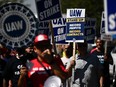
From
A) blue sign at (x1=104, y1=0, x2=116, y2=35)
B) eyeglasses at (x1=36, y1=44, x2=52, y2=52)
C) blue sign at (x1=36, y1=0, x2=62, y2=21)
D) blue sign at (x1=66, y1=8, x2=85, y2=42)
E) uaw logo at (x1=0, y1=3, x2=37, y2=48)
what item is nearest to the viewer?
blue sign at (x1=104, y1=0, x2=116, y2=35)

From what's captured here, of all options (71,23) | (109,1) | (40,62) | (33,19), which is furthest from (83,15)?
(109,1)

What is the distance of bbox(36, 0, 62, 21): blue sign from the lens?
8802mm

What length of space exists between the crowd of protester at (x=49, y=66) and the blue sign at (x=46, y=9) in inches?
22.2

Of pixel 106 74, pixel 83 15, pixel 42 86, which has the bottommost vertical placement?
pixel 106 74

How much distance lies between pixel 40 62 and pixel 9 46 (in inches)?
46.1

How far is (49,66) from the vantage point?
6.78m

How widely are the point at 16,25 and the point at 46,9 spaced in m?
1.08

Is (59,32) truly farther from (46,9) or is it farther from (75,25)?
(46,9)

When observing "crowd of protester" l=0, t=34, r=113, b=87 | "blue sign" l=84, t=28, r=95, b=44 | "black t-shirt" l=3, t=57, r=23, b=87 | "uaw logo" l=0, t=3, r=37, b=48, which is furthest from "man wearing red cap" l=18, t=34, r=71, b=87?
"blue sign" l=84, t=28, r=95, b=44

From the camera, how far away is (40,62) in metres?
6.79

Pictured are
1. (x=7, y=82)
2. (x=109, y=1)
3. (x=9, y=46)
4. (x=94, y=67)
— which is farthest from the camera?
(x=7, y=82)

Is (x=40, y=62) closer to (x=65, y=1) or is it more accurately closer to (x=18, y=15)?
(x=18, y=15)

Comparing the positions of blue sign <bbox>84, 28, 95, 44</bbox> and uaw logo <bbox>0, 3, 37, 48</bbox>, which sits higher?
uaw logo <bbox>0, 3, 37, 48</bbox>

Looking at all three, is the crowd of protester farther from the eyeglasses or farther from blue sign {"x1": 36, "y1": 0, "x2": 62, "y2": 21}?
blue sign {"x1": 36, "y1": 0, "x2": 62, "y2": 21}
